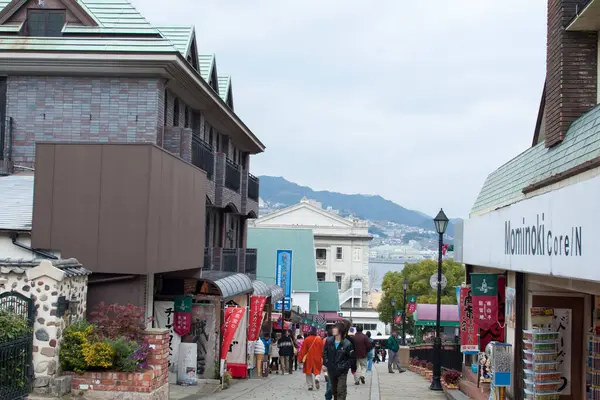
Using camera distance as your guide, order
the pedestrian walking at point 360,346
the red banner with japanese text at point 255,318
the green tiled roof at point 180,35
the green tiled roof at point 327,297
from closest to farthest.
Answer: the pedestrian walking at point 360,346 < the red banner with japanese text at point 255,318 < the green tiled roof at point 180,35 < the green tiled roof at point 327,297

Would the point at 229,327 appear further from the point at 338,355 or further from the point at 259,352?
the point at 338,355

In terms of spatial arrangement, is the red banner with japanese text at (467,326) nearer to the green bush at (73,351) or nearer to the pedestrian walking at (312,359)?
the pedestrian walking at (312,359)

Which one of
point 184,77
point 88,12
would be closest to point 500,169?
point 184,77

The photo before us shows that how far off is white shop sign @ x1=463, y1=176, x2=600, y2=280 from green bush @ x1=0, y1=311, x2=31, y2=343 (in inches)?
296

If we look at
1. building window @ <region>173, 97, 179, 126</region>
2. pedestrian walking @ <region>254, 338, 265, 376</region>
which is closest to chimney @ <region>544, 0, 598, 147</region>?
building window @ <region>173, 97, 179, 126</region>

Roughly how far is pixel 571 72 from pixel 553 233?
5928mm

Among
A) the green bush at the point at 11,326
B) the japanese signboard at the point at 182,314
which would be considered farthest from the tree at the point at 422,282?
the green bush at the point at 11,326

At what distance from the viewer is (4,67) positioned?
21.9 m

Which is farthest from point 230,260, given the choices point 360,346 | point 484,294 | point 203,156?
point 484,294

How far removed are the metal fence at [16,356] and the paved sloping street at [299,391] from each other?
4708 millimetres

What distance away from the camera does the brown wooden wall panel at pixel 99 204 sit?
16391 mm

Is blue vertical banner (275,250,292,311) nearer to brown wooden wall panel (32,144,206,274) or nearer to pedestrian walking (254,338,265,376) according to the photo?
pedestrian walking (254,338,265,376)

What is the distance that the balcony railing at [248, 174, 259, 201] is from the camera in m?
35.6

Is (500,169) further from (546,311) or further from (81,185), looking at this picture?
(81,185)
